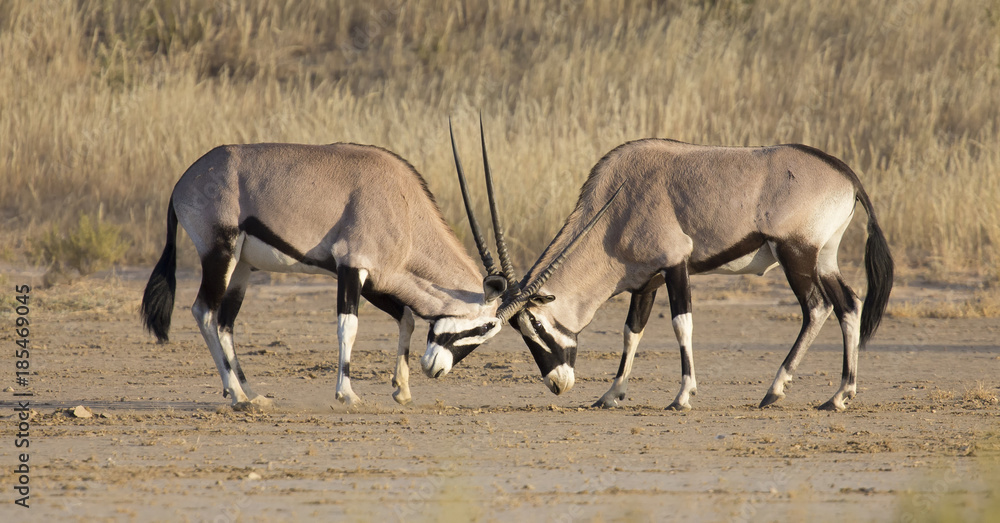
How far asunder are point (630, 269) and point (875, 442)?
6.85 feet

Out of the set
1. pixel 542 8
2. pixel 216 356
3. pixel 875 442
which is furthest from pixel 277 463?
pixel 542 8

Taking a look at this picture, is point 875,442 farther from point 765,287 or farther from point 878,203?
point 878,203

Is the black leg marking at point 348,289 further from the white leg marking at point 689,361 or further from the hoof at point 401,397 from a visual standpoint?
the white leg marking at point 689,361

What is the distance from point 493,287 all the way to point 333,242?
104 cm

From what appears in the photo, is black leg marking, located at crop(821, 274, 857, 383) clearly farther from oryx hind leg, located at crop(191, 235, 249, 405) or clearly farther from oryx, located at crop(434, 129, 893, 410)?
oryx hind leg, located at crop(191, 235, 249, 405)

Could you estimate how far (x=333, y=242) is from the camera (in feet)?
24.3

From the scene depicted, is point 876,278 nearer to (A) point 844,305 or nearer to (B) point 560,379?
(A) point 844,305

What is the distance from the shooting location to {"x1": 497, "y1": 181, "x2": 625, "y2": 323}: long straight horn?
24.0 ft

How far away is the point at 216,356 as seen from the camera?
747 cm

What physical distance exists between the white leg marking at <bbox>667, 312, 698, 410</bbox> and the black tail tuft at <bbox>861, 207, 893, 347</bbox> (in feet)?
4.38

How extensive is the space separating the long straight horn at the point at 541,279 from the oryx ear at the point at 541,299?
33mm

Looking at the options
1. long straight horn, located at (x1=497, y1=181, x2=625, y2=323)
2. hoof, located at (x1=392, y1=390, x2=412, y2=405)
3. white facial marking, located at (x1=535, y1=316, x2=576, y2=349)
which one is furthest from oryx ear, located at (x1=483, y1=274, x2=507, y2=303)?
hoof, located at (x1=392, y1=390, x2=412, y2=405)

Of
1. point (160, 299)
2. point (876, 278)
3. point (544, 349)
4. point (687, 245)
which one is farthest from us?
point (876, 278)

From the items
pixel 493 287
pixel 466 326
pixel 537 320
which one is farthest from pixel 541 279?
pixel 466 326
